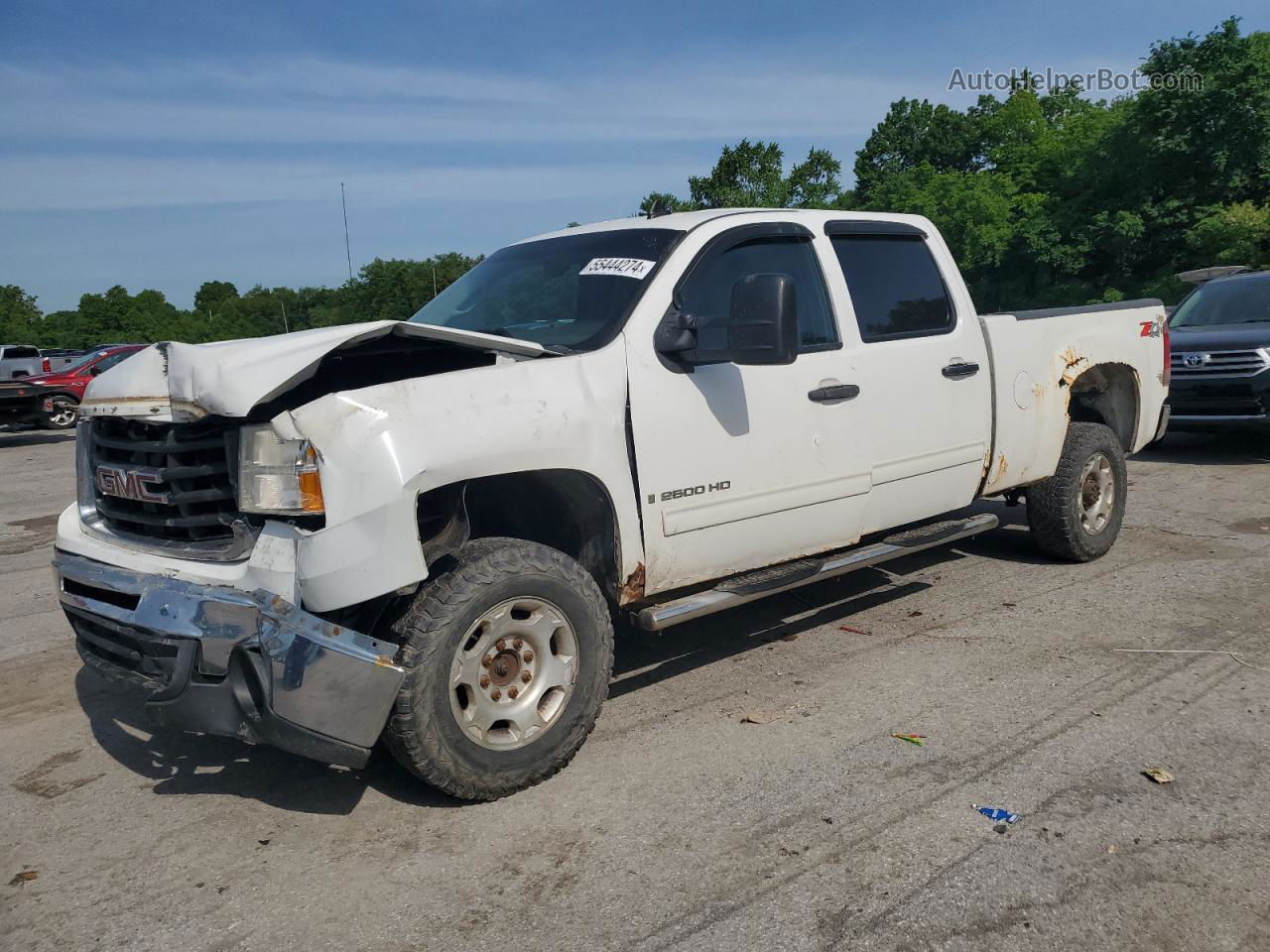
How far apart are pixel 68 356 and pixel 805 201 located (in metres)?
21.4

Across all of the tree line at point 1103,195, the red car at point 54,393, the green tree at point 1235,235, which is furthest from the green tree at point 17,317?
the green tree at point 1235,235

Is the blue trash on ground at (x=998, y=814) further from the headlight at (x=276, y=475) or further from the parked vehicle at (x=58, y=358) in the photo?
the parked vehicle at (x=58, y=358)

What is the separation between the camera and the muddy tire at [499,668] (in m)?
3.15

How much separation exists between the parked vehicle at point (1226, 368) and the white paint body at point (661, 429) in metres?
4.84

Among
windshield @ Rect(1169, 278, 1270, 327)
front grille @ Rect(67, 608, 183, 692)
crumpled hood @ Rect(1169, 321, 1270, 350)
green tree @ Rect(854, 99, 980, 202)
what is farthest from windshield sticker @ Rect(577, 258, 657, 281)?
green tree @ Rect(854, 99, 980, 202)

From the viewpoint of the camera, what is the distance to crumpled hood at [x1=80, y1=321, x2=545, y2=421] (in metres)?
3.08

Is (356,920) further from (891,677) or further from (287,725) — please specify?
(891,677)

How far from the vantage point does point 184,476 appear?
10.8 ft

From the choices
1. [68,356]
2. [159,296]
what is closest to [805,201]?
[68,356]

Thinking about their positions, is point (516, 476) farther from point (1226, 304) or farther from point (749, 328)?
point (1226, 304)

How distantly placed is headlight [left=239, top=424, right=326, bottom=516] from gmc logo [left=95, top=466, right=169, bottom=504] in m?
0.42

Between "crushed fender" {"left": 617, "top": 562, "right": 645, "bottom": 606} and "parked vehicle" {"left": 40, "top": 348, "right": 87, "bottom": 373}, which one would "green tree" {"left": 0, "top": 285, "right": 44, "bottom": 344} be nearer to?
"parked vehicle" {"left": 40, "top": 348, "right": 87, "bottom": 373}

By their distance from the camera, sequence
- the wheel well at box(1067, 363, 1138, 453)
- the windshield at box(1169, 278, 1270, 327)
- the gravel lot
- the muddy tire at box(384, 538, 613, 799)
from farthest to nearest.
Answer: the windshield at box(1169, 278, 1270, 327) → the wheel well at box(1067, 363, 1138, 453) → the muddy tire at box(384, 538, 613, 799) → the gravel lot

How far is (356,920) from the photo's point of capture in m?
2.76
